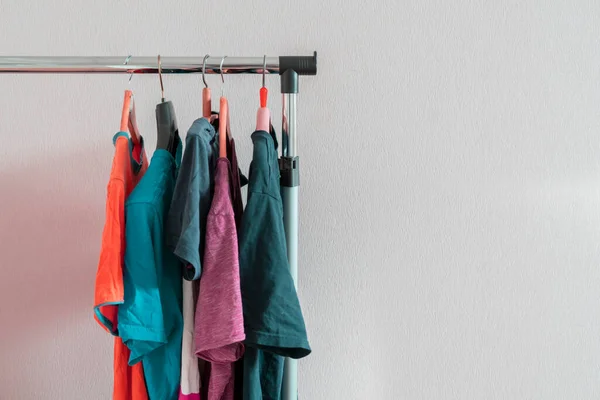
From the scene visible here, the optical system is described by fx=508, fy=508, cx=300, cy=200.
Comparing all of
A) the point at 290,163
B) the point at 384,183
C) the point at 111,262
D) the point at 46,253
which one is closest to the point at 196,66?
the point at 290,163

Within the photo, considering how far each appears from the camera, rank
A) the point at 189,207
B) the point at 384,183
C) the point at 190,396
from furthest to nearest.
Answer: the point at 384,183 → the point at 190,396 → the point at 189,207

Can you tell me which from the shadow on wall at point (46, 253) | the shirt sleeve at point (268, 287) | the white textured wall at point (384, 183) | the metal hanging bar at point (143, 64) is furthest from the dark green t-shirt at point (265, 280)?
the shadow on wall at point (46, 253)

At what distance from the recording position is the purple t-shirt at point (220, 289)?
73 centimetres

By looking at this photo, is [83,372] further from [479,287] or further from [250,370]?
[479,287]

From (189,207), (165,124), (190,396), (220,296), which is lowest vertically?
(190,396)

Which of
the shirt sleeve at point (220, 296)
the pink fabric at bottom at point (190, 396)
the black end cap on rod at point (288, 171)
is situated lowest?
the pink fabric at bottom at point (190, 396)

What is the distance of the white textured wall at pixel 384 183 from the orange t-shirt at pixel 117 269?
1.09ft

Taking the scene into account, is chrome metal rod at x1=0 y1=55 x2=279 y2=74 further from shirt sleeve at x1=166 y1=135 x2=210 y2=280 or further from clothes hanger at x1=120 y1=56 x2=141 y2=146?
shirt sleeve at x1=166 y1=135 x2=210 y2=280

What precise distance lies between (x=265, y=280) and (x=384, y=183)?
458 millimetres

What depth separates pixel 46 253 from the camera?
44.8 inches

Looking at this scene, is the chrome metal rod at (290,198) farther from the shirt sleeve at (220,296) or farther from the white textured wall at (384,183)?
the white textured wall at (384,183)

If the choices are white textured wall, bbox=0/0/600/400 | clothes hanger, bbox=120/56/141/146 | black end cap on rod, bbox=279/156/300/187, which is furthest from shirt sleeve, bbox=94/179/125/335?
white textured wall, bbox=0/0/600/400

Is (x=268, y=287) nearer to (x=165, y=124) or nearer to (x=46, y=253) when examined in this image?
(x=165, y=124)

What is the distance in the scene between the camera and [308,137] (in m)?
1.10
